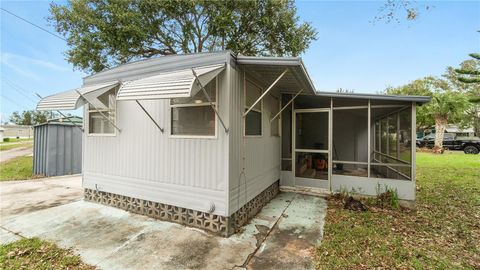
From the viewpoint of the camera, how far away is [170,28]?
9.83m

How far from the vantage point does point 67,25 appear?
368 inches

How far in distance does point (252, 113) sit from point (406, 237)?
11.2 ft

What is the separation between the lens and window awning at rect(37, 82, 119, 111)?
4.10 metres

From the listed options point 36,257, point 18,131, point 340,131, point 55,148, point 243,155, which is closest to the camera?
point 36,257

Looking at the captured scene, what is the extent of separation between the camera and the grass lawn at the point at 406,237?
2871 millimetres

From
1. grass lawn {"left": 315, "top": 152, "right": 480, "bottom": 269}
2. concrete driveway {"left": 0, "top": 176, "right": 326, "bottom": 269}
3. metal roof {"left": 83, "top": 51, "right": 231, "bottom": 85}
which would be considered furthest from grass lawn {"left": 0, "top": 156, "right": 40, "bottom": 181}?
grass lawn {"left": 315, "top": 152, "right": 480, "bottom": 269}

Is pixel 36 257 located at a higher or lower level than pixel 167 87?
lower

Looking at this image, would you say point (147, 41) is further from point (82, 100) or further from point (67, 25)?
point (82, 100)

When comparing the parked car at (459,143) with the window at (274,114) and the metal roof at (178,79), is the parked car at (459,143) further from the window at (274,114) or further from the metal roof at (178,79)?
the window at (274,114)

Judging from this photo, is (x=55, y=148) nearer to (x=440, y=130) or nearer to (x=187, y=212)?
(x=187, y=212)

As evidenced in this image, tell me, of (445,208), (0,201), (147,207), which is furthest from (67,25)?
(445,208)

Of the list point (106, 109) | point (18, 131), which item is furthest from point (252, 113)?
point (18, 131)

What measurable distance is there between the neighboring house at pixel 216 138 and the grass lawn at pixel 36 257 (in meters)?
1.50

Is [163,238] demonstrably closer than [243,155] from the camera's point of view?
Yes
